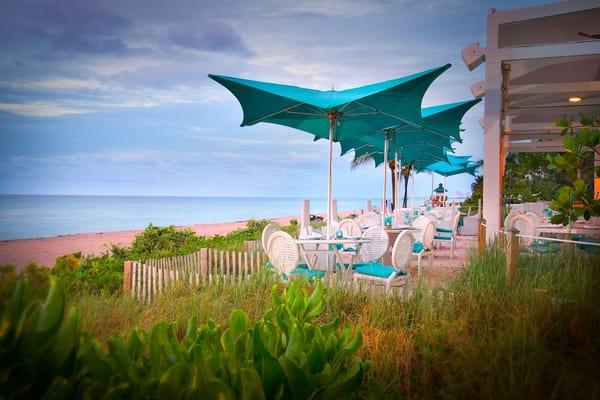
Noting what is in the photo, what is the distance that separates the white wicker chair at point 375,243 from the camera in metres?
Answer: 6.21

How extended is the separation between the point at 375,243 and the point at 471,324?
3.23m

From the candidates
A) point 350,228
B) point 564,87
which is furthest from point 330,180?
point 564,87

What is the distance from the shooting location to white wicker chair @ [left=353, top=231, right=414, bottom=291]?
531 cm

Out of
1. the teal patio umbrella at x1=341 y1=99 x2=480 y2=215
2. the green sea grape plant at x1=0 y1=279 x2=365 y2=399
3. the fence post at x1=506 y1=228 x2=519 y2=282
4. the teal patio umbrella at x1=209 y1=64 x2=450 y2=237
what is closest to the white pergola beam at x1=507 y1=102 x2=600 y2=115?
the teal patio umbrella at x1=341 y1=99 x2=480 y2=215

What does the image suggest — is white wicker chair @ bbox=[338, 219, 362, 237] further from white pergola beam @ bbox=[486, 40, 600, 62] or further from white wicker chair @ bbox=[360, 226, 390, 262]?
white pergola beam @ bbox=[486, 40, 600, 62]

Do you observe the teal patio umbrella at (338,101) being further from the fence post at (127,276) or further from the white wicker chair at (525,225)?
the fence post at (127,276)

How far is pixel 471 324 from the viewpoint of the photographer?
305 centimetres

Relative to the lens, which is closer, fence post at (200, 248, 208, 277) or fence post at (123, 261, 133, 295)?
fence post at (123, 261, 133, 295)

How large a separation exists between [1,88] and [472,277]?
343cm

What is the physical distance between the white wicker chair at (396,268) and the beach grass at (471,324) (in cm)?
111

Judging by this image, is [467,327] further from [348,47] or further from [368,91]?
[348,47]

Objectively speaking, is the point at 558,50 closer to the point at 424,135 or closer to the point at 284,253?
the point at 424,135

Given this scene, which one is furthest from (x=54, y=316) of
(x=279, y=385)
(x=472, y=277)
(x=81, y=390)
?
(x=472, y=277)

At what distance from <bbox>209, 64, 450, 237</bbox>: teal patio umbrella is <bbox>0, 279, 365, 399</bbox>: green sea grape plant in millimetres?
4309
